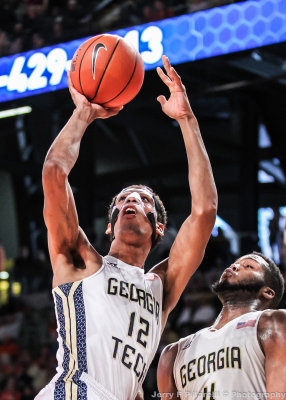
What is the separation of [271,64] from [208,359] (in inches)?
253

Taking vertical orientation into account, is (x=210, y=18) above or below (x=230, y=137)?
above

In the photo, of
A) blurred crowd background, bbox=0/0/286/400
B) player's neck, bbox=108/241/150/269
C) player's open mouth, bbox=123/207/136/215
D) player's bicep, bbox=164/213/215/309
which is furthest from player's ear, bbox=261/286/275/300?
blurred crowd background, bbox=0/0/286/400

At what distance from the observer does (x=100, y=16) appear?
8352 mm

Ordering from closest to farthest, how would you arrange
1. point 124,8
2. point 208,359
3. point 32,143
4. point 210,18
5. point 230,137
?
1. point 208,359
2. point 210,18
3. point 124,8
4. point 230,137
5. point 32,143

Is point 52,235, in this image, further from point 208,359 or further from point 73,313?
point 208,359

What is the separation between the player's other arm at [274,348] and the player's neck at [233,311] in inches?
8.6

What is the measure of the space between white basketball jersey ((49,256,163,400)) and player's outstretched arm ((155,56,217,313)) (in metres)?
0.29

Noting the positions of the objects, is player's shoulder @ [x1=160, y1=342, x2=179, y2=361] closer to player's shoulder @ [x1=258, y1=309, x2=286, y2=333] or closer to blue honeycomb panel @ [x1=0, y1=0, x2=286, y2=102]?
player's shoulder @ [x1=258, y1=309, x2=286, y2=333]

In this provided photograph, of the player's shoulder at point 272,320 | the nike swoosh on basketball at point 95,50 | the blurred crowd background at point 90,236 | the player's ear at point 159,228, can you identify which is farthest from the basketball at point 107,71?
the blurred crowd background at point 90,236

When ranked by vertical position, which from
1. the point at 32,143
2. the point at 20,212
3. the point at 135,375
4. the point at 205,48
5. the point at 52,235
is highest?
the point at 52,235

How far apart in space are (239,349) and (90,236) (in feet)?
25.0

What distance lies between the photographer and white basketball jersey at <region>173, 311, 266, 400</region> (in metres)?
2.90

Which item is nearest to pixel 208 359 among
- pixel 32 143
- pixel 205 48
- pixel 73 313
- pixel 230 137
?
pixel 73 313

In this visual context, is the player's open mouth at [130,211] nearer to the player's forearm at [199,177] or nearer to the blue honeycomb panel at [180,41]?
the player's forearm at [199,177]
